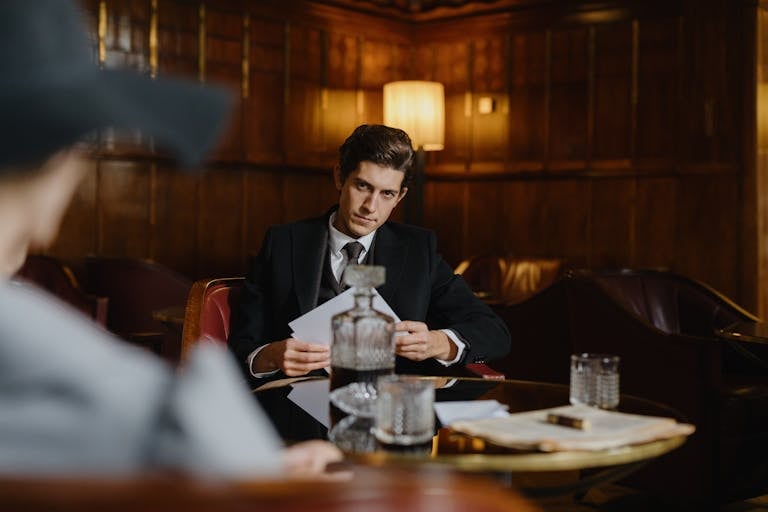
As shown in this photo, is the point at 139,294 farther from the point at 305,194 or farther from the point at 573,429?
the point at 573,429

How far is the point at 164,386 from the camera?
82 centimetres

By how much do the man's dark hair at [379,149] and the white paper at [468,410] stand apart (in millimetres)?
942

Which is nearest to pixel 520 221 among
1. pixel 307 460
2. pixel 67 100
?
pixel 307 460

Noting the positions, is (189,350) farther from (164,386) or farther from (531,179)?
(531,179)

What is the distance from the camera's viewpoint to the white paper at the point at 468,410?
6.37 ft

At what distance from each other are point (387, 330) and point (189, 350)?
3.42 feet

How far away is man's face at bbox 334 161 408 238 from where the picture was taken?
2801mm

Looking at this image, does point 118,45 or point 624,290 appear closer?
point 624,290

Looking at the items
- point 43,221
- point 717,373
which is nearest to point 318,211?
point 717,373

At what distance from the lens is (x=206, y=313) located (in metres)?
2.95

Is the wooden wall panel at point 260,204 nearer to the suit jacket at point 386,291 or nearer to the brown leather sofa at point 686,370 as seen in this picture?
the brown leather sofa at point 686,370

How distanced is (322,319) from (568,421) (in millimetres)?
810

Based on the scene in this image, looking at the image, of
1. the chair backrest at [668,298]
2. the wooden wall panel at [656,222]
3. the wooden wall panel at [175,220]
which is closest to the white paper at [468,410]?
the chair backrest at [668,298]

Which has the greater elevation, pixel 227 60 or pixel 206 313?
pixel 227 60
